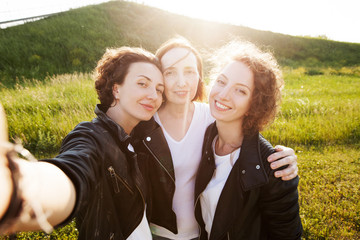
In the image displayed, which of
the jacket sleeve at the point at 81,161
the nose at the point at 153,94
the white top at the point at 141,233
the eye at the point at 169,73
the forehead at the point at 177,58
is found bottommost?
the white top at the point at 141,233

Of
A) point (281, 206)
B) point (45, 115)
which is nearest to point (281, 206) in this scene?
point (281, 206)

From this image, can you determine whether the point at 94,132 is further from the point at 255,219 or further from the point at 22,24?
the point at 22,24

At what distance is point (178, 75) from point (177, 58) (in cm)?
21

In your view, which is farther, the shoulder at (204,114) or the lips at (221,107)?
the shoulder at (204,114)

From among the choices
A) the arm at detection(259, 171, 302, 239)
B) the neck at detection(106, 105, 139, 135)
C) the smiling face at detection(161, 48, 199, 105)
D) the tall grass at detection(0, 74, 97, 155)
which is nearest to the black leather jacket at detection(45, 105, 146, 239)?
the neck at detection(106, 105, 139, 135)

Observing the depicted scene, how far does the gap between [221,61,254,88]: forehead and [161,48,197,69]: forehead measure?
1.90 ft

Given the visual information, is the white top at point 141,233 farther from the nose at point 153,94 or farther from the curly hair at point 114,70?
the curly hair at point 114,70

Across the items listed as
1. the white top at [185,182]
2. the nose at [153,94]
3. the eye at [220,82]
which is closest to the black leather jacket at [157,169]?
the white top at [185,182]

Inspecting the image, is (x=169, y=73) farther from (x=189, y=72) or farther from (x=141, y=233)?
(x=141, y=233)

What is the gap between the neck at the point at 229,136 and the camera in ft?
6.43

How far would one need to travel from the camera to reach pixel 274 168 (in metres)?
1.47

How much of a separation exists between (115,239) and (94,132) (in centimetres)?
83

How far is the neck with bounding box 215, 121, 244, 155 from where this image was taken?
1.96 metres

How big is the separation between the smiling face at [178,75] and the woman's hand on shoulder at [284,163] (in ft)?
3.79
